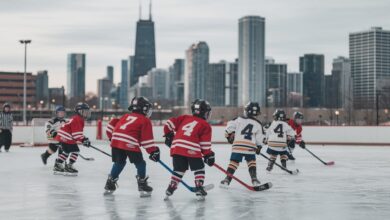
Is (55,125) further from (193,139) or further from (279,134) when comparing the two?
(193,139)

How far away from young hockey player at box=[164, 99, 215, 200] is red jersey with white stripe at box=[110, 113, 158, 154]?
0.93ft

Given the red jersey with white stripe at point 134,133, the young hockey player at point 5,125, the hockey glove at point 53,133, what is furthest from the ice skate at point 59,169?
the young hockey player at point 5,125

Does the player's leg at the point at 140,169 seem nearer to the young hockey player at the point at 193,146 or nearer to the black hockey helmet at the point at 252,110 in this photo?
the young hockey player at the point at 193,146

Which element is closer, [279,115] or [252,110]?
[252,110]

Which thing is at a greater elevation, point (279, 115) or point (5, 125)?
point (279, 115)

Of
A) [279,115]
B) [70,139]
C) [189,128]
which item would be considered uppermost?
[279,115]

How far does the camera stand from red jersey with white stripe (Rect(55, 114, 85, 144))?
37.0ft

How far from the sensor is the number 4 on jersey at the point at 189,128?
809 cm

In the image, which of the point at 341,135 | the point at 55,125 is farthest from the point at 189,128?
the point at 341,135

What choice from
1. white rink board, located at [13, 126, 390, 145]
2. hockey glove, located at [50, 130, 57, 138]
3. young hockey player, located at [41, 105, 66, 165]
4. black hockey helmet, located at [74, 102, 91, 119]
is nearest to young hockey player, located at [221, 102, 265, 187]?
black hockey helmet, located at [74, 102, 91, 119]

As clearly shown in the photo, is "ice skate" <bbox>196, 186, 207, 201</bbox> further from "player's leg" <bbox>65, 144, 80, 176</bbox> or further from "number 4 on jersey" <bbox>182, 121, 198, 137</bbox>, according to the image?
"player's leg" <bbox>65, 144, 80, 176</bbox>

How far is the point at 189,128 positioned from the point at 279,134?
5.10m

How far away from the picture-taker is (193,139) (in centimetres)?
807

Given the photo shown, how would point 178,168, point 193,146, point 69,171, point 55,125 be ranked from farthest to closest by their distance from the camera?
point 55,125
point 69,171
point 178,168
point 193,146
